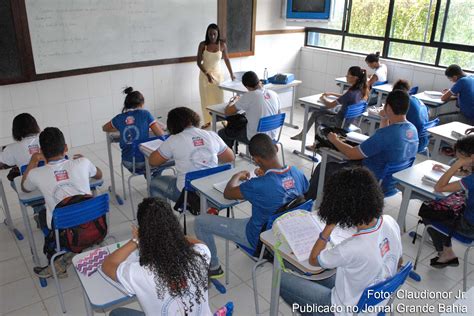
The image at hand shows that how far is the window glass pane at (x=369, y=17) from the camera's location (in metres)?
6.89

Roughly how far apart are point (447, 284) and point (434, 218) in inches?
23.6

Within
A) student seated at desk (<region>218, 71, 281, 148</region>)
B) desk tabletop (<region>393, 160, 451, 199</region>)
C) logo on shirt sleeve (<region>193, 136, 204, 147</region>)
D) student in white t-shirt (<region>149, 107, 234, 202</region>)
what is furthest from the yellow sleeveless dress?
desk tabletop (<region>393, 160, 451, 199</region>)

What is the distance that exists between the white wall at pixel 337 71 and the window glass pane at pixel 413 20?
1.50 feet

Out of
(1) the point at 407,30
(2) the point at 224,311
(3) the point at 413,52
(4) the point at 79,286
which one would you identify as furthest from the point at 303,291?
(1) the point at 407,30

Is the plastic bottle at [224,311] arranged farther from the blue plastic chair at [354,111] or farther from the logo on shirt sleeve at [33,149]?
the blue plastic chair at [354,111]

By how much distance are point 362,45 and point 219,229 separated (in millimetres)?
5642

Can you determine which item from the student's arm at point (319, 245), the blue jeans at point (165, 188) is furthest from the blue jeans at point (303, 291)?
the blue jeans at point (165, 188)

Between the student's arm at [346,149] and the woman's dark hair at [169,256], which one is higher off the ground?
the woman's dark hair at [169,256]

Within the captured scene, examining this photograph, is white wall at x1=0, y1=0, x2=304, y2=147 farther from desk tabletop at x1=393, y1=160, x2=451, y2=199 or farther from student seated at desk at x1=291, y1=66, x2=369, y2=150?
desk tabletop at x1=393, y1=160, x2=451, y2=199

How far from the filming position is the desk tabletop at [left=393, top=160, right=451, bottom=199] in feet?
10.0

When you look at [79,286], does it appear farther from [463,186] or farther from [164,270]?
[463,186]

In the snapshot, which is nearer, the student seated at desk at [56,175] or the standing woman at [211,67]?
the student seated at desk at [56,175]

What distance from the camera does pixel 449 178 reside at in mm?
2967

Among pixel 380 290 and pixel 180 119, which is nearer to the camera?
pixel 380 290
